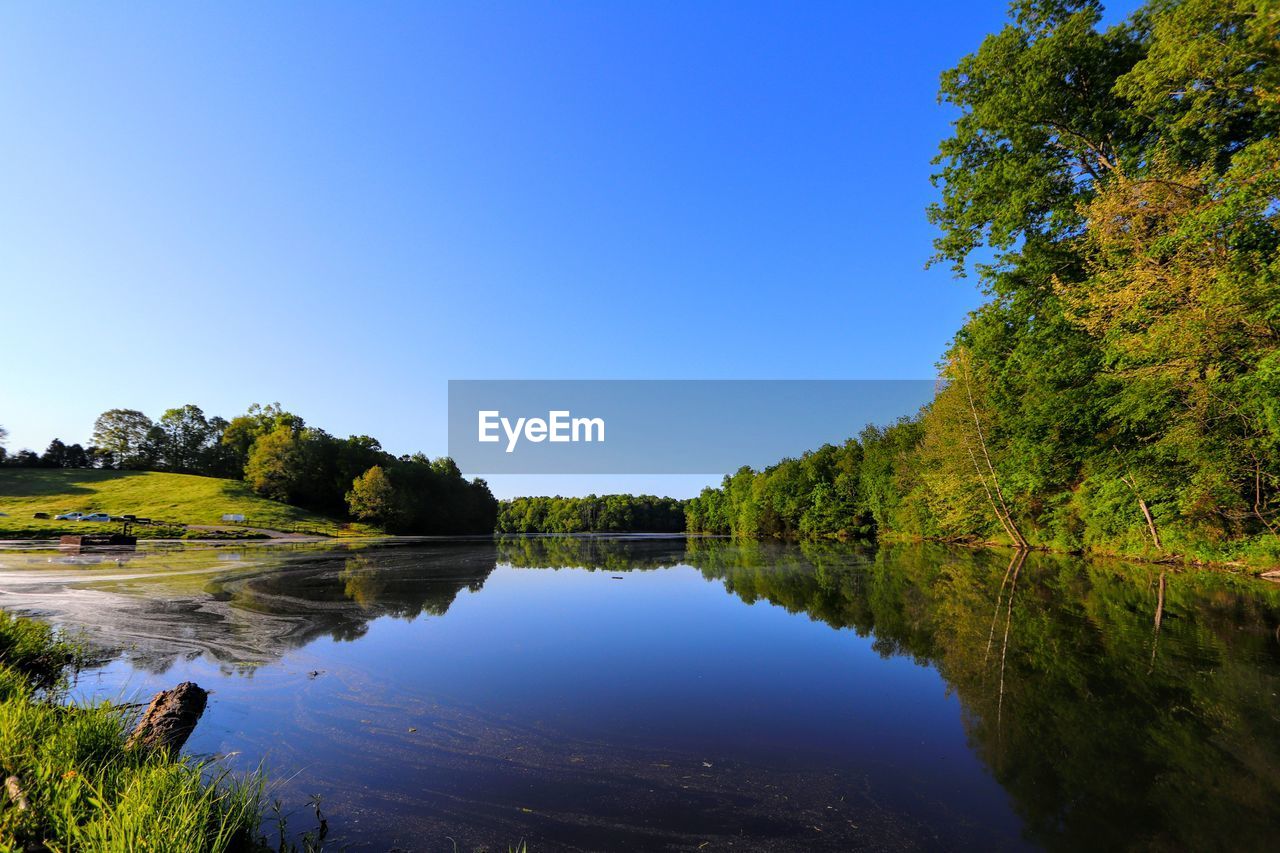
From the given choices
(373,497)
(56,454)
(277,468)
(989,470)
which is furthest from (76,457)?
(989,470)

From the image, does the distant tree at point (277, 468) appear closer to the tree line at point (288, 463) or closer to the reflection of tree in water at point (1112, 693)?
the tree line at point (288, 463)

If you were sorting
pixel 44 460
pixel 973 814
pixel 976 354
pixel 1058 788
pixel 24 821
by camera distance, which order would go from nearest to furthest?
pixel 24 821
pixel 973 814
pixel 1058 788
pixel 976 354
pixel 44 460

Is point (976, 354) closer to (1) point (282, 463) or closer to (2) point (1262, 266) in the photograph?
(2) point (1262, 266)

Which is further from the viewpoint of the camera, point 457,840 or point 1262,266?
point 1262,266

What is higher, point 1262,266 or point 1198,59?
point 1198,59

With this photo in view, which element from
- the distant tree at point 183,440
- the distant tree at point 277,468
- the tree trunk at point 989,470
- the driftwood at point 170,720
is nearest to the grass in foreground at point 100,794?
the driftwood at point 170,720

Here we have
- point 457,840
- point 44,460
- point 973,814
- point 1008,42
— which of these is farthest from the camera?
point 44,460

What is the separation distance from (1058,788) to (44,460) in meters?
121

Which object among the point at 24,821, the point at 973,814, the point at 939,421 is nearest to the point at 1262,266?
the point at 973,814

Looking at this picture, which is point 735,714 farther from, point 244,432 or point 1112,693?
point 244,432

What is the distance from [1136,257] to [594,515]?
5602 inches

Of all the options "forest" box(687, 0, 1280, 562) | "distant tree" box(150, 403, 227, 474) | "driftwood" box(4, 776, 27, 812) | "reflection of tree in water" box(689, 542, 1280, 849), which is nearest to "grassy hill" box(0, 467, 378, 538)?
"distant tree" box(150, 403, 227, 474)

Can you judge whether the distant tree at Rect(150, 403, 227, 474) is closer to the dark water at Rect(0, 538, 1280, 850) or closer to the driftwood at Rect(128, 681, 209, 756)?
the dark water at Rect(0, 538, 1280, 850)

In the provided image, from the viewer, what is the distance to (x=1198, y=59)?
38.3 feet
